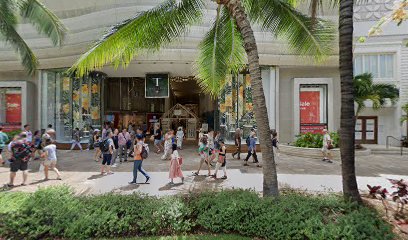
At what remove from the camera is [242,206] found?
172 inches

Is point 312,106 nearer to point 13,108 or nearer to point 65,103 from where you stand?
point 65,103

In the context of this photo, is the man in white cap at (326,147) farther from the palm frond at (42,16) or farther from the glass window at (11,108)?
the glass window at (11,108)

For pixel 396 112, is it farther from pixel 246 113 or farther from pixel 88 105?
pixel 88 105

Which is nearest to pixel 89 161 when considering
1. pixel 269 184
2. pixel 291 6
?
pixel 269 184

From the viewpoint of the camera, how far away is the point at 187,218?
4.63 m

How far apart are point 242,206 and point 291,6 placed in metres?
4.92

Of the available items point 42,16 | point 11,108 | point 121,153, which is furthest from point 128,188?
point 11,108

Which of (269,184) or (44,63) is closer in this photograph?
(269,184)

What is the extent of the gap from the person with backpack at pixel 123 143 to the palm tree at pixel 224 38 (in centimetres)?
477

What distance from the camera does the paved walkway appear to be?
7129 mm

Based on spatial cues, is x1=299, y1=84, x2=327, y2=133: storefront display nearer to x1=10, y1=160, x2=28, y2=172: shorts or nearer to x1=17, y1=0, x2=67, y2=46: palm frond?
x1=17, y1=0, x2=67, y2=46: palm frond

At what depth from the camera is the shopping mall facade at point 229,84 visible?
14070 millimetres

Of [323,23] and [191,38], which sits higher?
[191,38]

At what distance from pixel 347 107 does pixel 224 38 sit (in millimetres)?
3694
